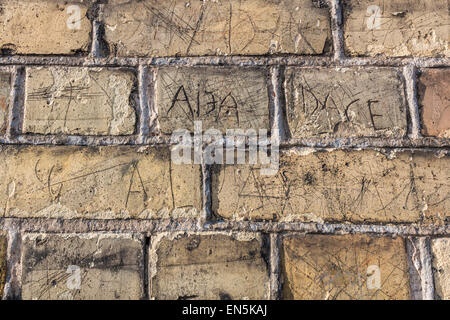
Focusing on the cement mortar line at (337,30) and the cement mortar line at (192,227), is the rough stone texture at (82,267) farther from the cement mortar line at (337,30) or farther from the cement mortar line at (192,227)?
the cement mortar line at (337,30)

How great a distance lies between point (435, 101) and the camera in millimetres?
670

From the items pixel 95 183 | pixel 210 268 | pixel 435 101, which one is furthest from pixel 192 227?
pixel 435 101

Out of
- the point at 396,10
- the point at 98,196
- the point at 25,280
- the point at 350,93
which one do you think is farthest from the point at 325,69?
the point at 25,280

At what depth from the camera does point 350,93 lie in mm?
678

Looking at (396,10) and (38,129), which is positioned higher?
(396,10)

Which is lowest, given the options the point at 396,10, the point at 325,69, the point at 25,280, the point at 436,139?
the point at 25,280

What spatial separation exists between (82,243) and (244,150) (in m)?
0.35

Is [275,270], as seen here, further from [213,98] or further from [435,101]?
[435,101]

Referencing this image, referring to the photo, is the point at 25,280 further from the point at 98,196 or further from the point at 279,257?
the point at 279,257

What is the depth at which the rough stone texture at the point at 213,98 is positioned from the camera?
667 millimetres

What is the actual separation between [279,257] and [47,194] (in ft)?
1.49

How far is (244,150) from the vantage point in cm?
66

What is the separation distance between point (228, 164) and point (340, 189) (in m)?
0.22

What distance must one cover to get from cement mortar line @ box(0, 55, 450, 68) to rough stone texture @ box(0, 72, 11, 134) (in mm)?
29
